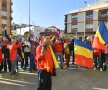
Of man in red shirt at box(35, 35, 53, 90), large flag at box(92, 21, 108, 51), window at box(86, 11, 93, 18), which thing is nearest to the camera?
man in red shirt at box(35, 35, 53, 90)

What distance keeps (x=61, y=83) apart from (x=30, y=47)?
→ 130 inches

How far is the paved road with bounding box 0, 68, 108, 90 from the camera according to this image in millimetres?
10375

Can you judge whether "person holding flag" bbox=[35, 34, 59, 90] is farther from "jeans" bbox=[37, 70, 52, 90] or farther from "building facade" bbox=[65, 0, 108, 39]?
"building facade" bbox=[65, 0, 108, 39]

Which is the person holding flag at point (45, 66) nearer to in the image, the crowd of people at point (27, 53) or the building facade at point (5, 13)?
the crowd of people at point (27, 53)

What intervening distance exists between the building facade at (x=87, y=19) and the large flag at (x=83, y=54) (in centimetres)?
5806

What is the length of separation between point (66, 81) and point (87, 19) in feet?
224

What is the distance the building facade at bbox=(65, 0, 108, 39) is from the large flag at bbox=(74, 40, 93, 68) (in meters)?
58.1

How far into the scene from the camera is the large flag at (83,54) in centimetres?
1371

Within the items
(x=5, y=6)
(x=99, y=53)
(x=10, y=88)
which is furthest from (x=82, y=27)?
(x=10, y=88)

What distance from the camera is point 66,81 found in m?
11.5

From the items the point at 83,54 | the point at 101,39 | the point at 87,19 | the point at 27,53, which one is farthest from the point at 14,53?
the point at 87,19

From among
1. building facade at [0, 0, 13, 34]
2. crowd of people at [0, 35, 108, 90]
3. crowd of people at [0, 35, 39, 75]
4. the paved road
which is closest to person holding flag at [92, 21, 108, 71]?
crowd of people at [0, 35, 108, 90]

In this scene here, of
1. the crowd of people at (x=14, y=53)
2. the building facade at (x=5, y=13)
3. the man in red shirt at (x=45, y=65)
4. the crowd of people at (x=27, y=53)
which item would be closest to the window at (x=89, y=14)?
the building facade at (x=5, y=13)

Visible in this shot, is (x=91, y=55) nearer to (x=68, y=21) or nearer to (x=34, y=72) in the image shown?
(x=34, y=72)
